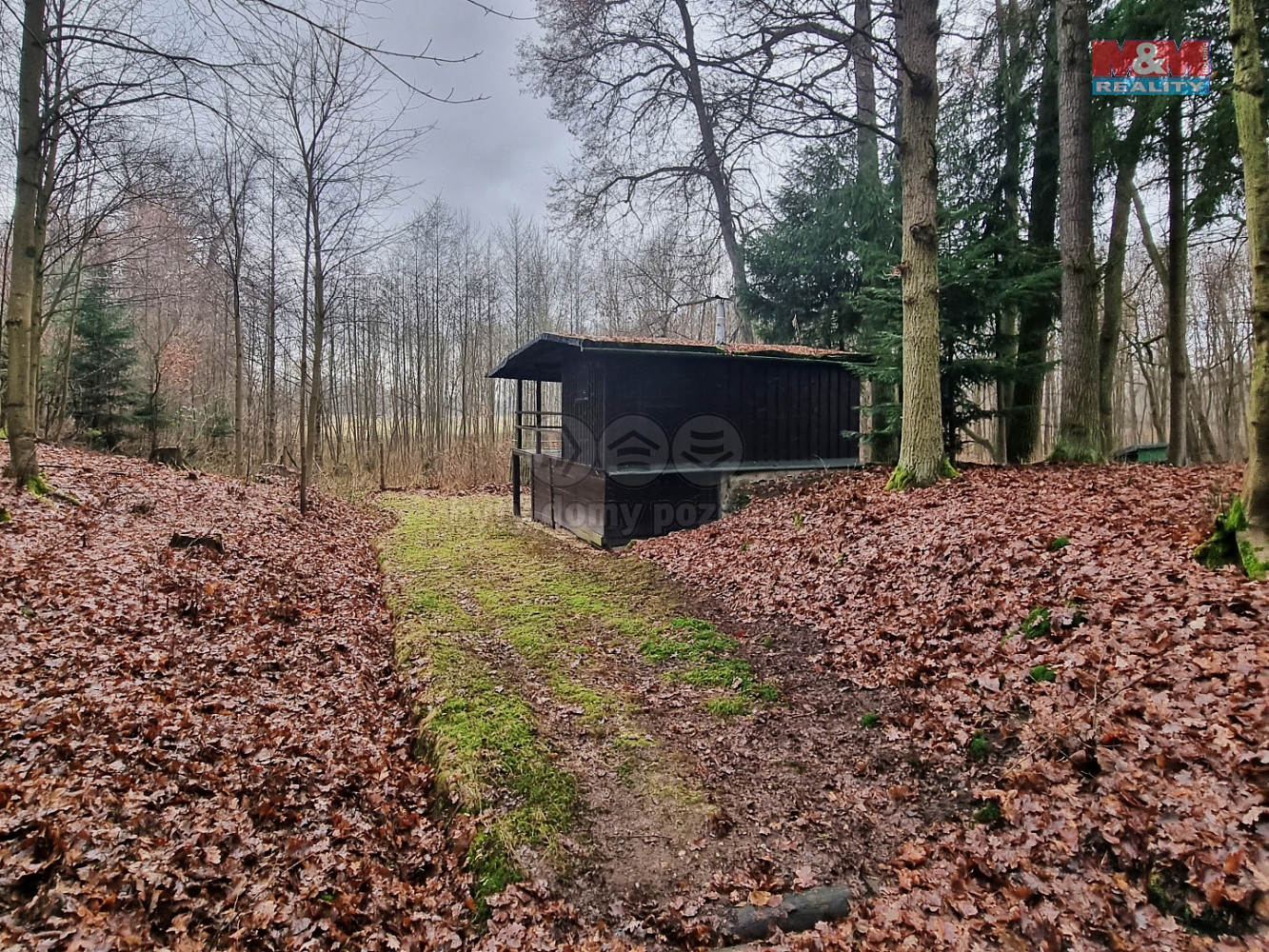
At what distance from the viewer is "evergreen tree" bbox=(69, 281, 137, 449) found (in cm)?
1324

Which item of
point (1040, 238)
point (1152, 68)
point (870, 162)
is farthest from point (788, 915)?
point (870, 162)

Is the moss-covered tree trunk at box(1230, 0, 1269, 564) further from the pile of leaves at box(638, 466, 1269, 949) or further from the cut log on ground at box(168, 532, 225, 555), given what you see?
the cut log on ground at box(168, 532, 225, 555)

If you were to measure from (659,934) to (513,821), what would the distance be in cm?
96

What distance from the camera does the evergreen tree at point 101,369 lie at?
521 inches

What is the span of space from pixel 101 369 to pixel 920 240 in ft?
53.3

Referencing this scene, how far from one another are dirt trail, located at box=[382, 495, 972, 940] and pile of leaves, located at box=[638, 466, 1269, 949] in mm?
279

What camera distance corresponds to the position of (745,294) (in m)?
14.5

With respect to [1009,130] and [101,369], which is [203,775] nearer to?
[1009,130]

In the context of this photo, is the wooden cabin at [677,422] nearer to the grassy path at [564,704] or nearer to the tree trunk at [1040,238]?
the grassy path at [564,704]

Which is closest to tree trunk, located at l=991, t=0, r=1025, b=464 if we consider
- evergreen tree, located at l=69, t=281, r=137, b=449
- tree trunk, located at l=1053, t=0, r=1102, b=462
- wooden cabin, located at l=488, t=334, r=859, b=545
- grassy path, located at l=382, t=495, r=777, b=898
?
tree trunk, located at l=1053, t=0, r=1102, b=462

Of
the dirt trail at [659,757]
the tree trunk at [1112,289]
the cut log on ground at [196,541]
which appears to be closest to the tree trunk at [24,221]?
the cut log on ground at [196,541]

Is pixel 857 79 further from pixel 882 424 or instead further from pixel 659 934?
pixel 659 934

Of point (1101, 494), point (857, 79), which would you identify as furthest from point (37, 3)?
point (857, 79)

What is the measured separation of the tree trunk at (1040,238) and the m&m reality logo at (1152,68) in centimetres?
151
